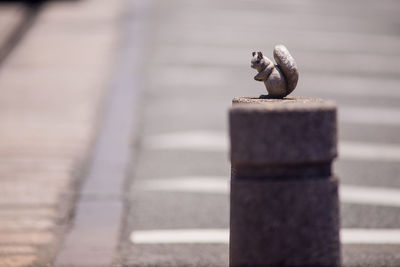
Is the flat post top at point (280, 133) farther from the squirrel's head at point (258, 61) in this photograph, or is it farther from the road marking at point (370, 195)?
the road marking at point (370, 195)

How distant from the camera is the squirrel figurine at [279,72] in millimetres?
3941

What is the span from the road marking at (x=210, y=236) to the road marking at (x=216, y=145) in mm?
2469

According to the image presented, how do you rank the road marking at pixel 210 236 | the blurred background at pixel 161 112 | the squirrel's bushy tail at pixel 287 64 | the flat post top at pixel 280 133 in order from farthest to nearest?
the blurred background at pixel 161 112 → the road marking at pixel 210 236 → the squirrel's bushy tail at pixel 287 64 → the flat post top at pixel 280 133

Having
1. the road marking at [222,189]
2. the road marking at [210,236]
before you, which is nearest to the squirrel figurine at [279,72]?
the road marking at [210,236]

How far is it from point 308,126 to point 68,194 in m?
3.60

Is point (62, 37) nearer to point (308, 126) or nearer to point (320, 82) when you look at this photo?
point (320, 82)

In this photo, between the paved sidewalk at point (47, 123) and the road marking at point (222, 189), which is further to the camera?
the road marking at point (222, 189)

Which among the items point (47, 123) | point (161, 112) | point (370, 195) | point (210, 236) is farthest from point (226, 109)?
point (210, 236)

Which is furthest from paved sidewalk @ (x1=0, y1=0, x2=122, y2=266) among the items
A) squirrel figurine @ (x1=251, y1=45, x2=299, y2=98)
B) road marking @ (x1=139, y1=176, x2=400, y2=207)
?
squirrel figurine @ (x1=251, y1=45, x2=299, y2=98)

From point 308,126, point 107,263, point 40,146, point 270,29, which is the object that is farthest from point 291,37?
point 308,126

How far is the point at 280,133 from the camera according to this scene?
3248mm

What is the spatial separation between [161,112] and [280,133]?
6921 millimetres

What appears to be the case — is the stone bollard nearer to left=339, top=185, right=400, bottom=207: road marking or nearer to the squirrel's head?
the squirrel's head

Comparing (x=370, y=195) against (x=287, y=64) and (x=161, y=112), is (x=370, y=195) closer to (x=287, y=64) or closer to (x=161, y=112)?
(x=287, y=64)
